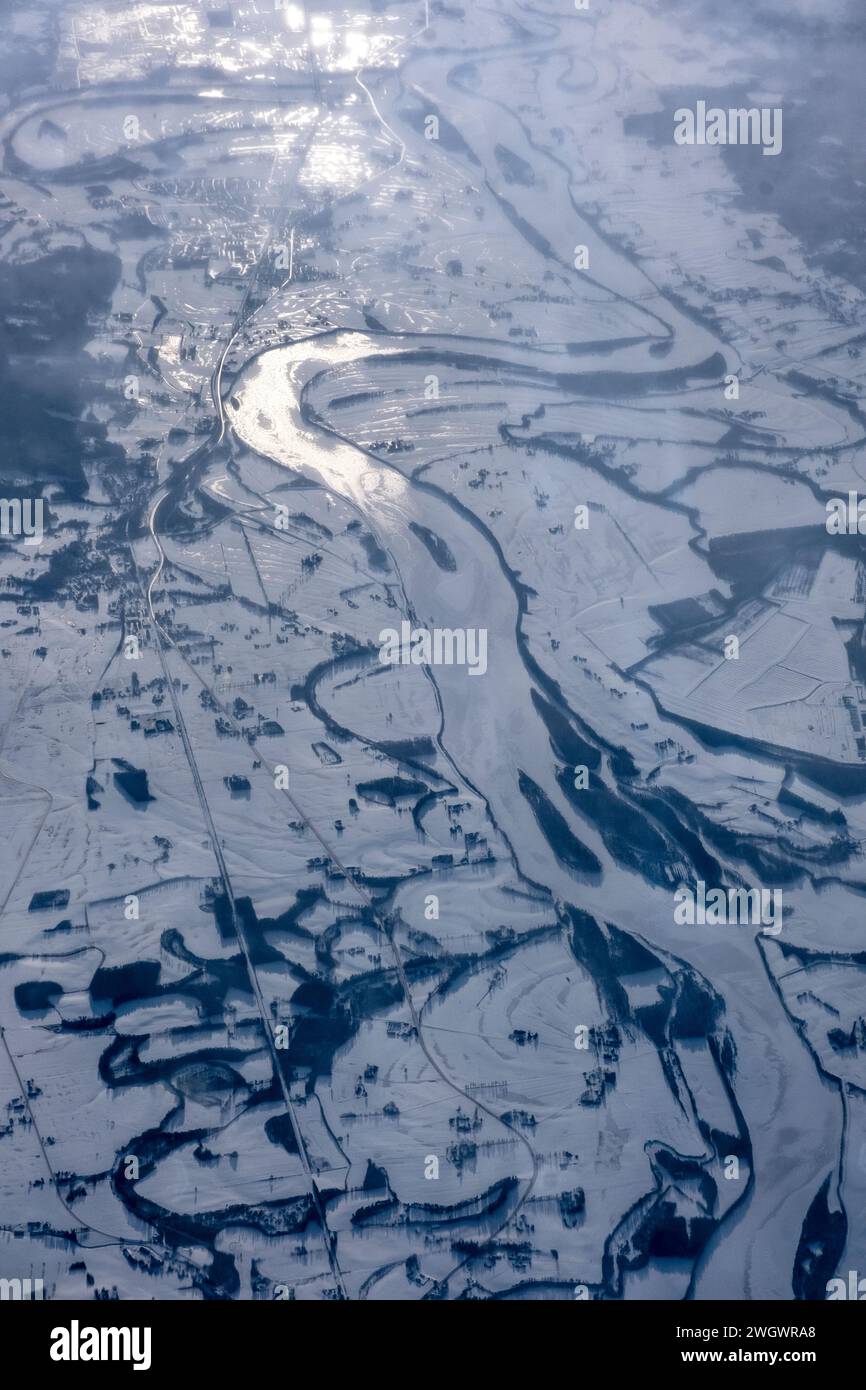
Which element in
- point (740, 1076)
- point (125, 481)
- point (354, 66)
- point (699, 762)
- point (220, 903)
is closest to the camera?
point (740, 1076)

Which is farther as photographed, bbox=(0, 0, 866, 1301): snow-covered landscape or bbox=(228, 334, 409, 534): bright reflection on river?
bbox=(228, 334, 409, 534): bright reflection on river

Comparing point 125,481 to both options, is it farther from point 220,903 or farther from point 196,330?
point 220,903

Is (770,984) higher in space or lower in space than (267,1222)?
higher

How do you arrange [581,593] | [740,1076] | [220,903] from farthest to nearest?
[581,593] < [220,903] < [740,1076]

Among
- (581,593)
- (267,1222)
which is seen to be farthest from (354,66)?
(267,1222)

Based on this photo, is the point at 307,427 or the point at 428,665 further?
the point at 307,427

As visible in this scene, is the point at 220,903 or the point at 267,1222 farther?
the point at 220,903

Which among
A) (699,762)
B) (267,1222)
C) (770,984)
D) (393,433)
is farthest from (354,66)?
(267,1222)

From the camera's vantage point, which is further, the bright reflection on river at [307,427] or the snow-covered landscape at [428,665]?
the bright reflection on river at [307,427]

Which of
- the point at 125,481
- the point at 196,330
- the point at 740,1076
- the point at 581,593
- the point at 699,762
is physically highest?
the point at 196,330

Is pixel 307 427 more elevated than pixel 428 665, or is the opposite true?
Result: pixel 307 427
